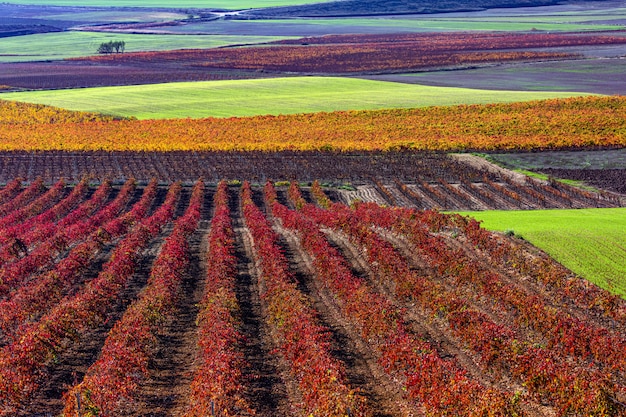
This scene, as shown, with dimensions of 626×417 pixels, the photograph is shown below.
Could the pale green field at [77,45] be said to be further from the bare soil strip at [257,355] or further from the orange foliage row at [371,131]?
the bare soil strip at [257,355]

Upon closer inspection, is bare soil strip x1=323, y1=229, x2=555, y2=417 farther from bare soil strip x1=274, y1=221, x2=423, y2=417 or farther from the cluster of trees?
the cluster of trees

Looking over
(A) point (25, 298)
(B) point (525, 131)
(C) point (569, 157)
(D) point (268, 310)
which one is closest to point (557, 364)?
(D) point (268, 310)

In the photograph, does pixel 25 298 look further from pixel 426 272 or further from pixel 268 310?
pixel 426 272

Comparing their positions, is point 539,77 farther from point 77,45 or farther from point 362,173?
point 77,45

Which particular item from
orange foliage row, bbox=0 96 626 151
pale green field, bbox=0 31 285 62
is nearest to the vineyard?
orange foliage row, bbox=0 96 626 151

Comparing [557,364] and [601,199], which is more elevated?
[557,364]
